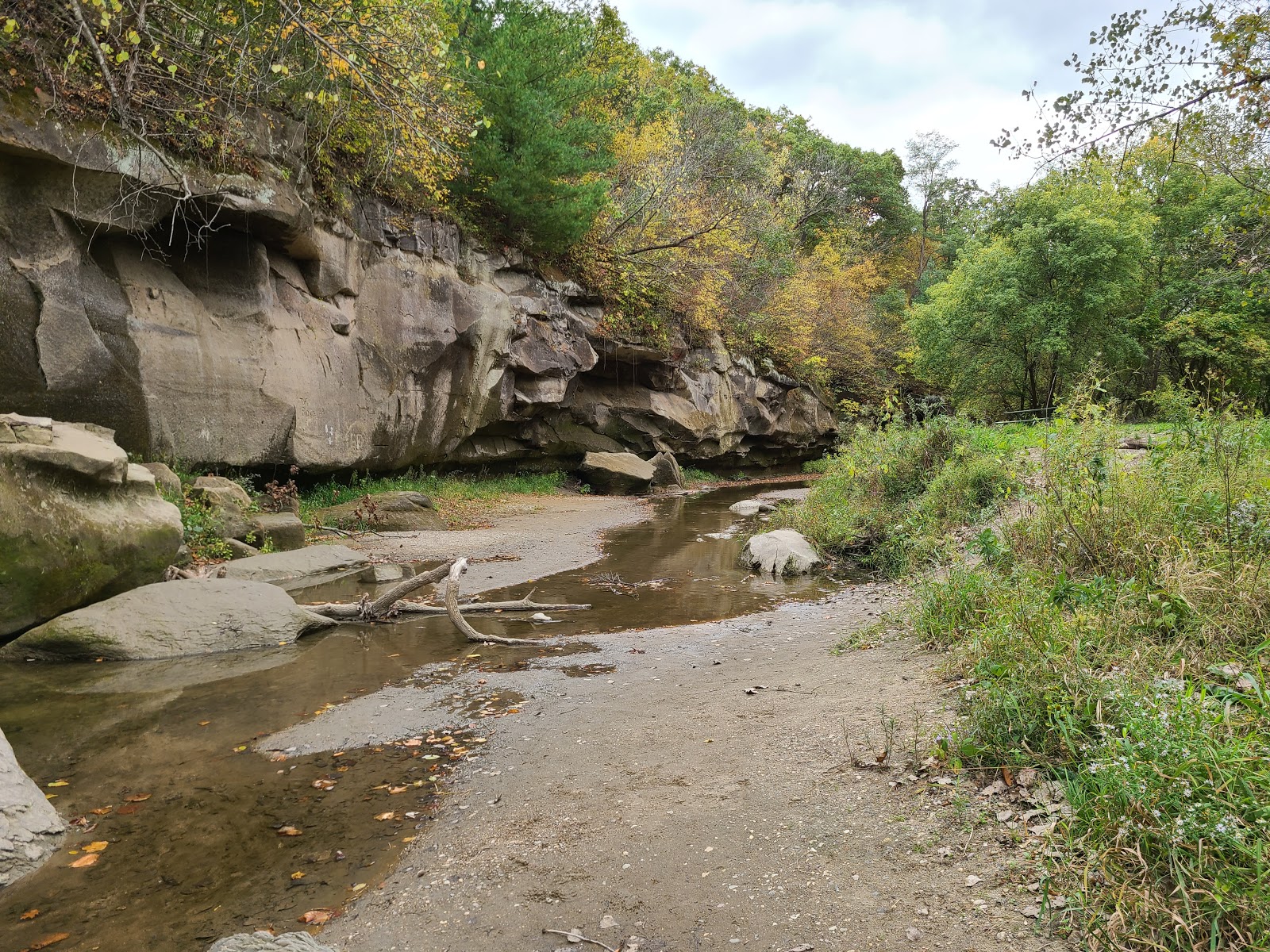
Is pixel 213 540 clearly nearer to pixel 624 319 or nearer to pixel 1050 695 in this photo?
pixel 1050 695

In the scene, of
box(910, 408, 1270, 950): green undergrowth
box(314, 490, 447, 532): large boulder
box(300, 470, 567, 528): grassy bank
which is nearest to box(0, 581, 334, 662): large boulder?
box(314, 490, 447, 532): large boulder

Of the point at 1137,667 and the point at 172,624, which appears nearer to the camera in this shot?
the point at 1137,667

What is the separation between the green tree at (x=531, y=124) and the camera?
711 inches

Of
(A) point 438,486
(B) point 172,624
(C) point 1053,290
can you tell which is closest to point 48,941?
(B) point 172,624

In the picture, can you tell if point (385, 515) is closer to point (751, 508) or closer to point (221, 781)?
point (221, 781)

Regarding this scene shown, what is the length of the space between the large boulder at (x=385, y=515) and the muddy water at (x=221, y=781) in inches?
235

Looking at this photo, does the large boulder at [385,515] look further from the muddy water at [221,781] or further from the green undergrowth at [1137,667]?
the green undergrowth at [1137,667]

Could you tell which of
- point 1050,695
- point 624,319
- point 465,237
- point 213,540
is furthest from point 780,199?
point 1050,695

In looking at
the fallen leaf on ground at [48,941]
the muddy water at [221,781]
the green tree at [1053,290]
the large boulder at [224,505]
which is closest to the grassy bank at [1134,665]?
the muddy water at [221,781]

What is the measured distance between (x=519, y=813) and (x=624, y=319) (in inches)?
878

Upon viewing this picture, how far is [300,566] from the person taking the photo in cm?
980

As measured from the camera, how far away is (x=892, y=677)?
5352 millimetres

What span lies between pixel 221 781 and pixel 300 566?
584 cm

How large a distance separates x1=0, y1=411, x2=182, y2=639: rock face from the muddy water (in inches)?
29.9
